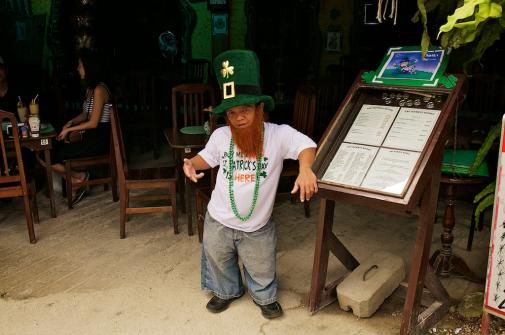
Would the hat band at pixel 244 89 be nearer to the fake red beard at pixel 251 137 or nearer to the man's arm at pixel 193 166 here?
the fake red beard at pixel 251 137

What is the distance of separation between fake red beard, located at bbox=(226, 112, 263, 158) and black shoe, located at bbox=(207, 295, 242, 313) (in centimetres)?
96

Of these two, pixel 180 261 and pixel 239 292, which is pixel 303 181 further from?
pixel 180 261

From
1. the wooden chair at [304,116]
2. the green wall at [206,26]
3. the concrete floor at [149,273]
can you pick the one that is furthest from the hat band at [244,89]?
the green wall at [206,26]

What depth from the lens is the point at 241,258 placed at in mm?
3035

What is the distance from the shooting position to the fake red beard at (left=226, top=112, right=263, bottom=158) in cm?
277

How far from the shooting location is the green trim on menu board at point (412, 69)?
2602mm

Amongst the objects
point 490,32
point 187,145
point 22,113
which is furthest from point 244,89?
point 22,113

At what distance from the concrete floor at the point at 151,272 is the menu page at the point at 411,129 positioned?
43.0 inches

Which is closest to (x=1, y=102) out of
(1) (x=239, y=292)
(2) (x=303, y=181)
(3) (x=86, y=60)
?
(3) (x=86, y=60)

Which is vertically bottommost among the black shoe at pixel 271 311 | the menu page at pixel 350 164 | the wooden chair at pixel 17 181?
the black shoe at pixel 271 311

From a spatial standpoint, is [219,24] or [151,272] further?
[219,24]

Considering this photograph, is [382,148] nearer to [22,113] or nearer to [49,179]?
[49,179]

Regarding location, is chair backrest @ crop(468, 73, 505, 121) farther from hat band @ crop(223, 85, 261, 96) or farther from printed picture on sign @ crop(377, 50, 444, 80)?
Answer: hat band @ crop(223, 85, 261, 96)

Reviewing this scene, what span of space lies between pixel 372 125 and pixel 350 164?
0.91 ft
